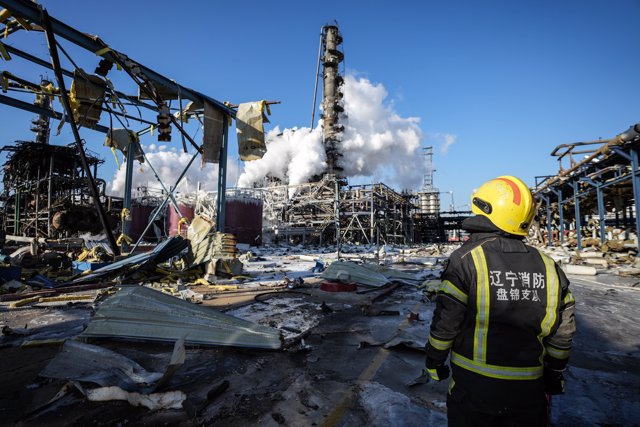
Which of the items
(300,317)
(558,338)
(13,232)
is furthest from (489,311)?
(13,232)

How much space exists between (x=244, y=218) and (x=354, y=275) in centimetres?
1748

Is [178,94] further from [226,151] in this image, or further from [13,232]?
[13,232]

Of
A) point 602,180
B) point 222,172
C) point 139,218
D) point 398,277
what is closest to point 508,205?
point 398,277

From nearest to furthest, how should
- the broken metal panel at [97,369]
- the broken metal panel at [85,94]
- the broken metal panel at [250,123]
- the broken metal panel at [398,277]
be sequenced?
the broken metal panel at [97,369]
the broken metal panel at [85,94]
the broken metal panel at [250,123]
the broken metal panel at [398,277]

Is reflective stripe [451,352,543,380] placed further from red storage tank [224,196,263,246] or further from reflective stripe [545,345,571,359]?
red storage tank [224,196,263,246]

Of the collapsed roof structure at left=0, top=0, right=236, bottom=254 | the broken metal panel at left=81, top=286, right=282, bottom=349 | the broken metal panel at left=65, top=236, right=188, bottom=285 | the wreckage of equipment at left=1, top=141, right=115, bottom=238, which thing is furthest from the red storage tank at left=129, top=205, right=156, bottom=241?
the broken metal panel at left=81, top=286, right=282, bottom=349

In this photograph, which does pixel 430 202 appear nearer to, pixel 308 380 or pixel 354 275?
pixel 354 275

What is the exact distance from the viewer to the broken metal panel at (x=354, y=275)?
7.88 m

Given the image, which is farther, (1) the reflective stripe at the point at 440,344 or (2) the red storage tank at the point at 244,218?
(2) the red storage tank at the point at 244,218

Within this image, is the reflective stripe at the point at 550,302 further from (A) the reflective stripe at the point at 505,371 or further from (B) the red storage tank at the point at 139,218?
(B) the red storage tank at the point at 139,218

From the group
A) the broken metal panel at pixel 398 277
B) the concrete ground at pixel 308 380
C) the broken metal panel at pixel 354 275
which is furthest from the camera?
the broken metal panel at pixel 398 277

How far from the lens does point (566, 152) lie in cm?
1573

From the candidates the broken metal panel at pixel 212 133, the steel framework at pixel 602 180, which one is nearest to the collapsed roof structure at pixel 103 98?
the broken metal panel at pixel 212 133

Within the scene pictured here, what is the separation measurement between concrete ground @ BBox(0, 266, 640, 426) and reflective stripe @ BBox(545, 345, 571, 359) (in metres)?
0.99
